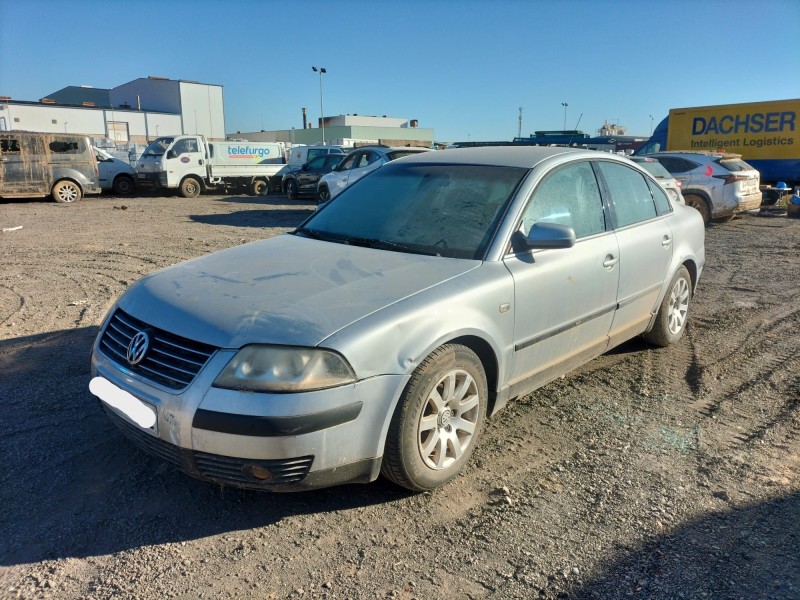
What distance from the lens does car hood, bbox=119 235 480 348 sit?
2.62 meters

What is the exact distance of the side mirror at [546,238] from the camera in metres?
3.33

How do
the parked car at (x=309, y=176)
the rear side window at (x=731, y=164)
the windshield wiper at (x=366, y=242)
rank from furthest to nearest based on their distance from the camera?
the parked car at (x=309, y=176), the rear side window at (x=731, y=164), the windshield wiper at (x=366, y=242)

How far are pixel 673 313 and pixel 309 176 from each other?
15809 mm

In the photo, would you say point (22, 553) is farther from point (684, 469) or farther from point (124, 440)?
point (684, 469)

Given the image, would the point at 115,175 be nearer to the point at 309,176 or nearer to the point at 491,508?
the point at 309,176

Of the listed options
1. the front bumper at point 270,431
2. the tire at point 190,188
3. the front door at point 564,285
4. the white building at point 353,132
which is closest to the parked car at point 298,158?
the tire at point 190,188

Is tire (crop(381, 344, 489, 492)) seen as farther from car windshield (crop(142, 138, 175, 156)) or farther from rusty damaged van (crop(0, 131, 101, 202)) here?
car windshield (crop(142, 138, 175, 156))

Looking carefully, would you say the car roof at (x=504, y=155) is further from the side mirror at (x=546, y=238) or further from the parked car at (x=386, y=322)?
the side mirror at (x=546, y=238)

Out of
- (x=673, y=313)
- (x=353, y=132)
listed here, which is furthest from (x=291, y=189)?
(x=353, y=132)

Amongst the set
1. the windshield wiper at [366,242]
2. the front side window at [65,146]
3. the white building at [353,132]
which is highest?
the white building at [353,132]

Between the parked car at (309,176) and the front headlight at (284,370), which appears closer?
the front headlight at (284,370)

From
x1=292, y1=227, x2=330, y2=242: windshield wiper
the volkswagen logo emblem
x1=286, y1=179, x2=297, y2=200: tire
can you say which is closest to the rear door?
x1=292, y1=227, x2=330, y2=242: windshield wiper

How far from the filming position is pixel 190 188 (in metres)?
21.3

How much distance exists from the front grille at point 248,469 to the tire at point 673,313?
341cm
